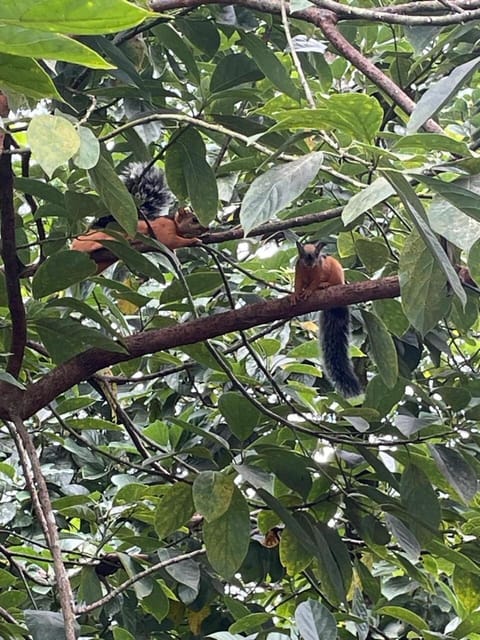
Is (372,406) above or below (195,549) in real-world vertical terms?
above

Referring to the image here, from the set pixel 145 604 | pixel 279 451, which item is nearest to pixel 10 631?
pixel 145 604

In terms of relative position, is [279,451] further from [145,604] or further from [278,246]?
[278,246]

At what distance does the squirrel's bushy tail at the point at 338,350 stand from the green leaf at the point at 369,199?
1253 mm

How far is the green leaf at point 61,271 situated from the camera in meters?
1.30

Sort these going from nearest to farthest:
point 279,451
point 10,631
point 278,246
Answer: point 10,631, point 279,451, point 278,246

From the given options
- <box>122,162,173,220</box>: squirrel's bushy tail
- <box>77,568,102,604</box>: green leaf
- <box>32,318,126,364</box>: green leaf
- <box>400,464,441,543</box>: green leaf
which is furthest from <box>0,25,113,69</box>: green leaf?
<box>122,162,173,220</box>: squirrel's bushy tail

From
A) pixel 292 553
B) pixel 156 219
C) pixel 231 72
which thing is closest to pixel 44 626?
pixel 292 553

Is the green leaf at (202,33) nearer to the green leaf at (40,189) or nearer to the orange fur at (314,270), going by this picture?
the green leaf at (40,189)

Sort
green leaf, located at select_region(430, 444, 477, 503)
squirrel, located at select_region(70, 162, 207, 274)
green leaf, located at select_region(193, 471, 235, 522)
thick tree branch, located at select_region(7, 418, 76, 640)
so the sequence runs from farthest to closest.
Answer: squirrel, located at select_region(70, 162, 207, 274), green leaf, located at select_region(430, 444, 477, 503), green leaf, located at select_region(193, 471, 235, 522), thick tree branch, located at select_region(7, 418, 76, 640)

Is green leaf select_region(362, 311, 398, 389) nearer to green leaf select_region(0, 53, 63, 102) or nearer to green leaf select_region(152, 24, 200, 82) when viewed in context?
green leaf select_region(152, 24, 200, 82)

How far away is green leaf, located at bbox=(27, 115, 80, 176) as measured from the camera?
64cm

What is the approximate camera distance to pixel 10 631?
1.31 meters

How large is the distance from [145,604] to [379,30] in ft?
4.60

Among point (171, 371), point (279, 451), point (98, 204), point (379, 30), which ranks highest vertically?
point (379, 30)
